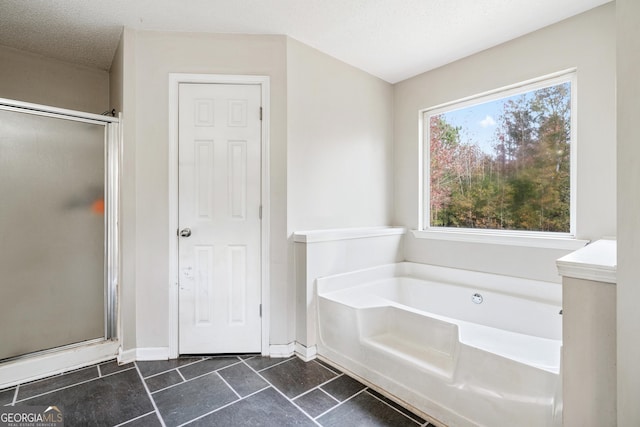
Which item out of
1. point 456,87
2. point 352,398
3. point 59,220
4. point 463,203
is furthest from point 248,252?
point 456,87

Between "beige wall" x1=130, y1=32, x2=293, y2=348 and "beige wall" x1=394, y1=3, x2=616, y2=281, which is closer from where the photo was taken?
"beige wall" x1=394, y1=3, x2=616, y2=281

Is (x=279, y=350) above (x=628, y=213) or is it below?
below

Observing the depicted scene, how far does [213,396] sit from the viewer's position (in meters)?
1.78

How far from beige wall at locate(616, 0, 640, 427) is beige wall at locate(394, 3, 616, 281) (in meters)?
1.31

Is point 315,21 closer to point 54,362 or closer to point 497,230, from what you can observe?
point 497,230

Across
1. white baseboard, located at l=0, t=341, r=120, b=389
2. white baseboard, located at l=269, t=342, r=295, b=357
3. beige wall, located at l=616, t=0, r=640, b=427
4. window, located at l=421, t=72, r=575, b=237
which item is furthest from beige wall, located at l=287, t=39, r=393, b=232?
beige wall, located at l=616, t=0, r=640, b=427

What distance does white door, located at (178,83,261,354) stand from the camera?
2268 millimetres

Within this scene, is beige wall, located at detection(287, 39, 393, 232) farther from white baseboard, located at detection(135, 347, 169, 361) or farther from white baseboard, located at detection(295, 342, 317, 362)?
white baseboard, located at detection(135, 347, 169, 361)

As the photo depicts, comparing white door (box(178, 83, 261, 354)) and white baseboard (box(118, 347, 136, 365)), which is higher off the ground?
white door (box(178, 83, 261, 354))

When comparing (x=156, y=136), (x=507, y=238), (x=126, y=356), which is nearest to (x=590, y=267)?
(x=507, y=238)

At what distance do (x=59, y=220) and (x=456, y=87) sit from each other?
3.37 meters

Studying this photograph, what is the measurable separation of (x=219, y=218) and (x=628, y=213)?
2188 mm

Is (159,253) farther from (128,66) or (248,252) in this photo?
(128,66)

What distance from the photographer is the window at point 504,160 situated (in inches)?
88.0
